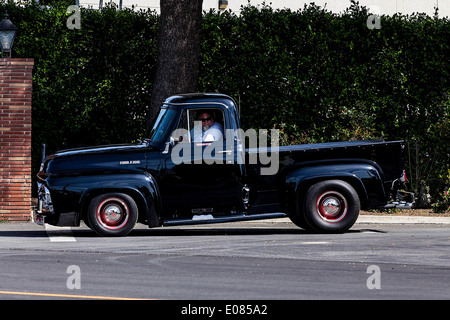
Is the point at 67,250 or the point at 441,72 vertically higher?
the point at 441,72

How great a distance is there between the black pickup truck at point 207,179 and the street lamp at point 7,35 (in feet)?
17.2

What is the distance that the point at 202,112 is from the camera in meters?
13.4

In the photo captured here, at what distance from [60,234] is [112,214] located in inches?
59.5

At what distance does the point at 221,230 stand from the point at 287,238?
209 centimetres

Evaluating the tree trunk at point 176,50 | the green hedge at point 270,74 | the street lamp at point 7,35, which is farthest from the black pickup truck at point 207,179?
the green hedge at point 270,74

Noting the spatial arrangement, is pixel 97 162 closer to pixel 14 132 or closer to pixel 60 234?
pixel 60 234

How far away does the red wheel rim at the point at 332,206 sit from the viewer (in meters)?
13.4

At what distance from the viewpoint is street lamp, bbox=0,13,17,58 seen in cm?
1750

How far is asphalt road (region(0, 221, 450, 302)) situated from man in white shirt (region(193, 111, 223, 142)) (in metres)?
1.59

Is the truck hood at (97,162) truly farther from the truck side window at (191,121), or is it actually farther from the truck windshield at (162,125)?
the truck side window at (191,121)

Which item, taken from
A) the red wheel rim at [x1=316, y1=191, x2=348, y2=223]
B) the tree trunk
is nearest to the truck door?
the red wheel rim at [x1=316, y1=191, x2=348, y2=223]

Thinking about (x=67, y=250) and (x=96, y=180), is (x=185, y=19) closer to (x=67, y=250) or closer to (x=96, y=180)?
(x=96, y=180)

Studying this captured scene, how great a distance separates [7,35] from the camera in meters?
17.6

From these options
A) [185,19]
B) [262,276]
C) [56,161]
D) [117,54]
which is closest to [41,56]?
[117,54]
